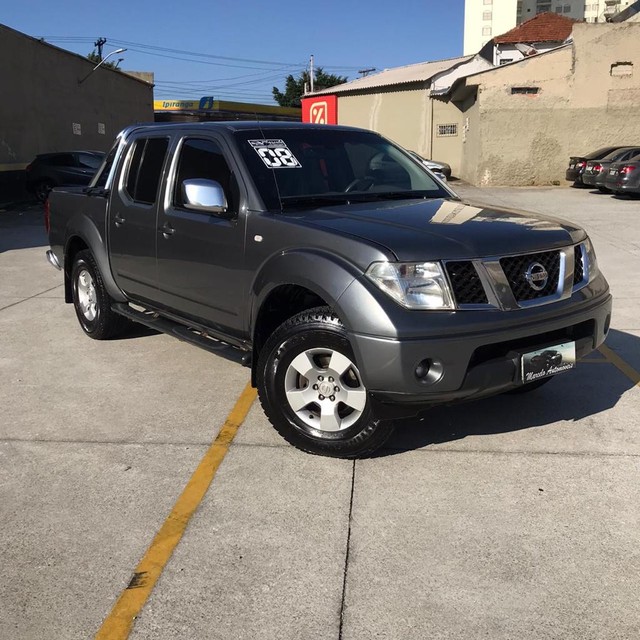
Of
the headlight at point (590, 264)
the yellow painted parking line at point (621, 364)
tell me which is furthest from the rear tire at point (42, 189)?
the headlight at point (590, 264)

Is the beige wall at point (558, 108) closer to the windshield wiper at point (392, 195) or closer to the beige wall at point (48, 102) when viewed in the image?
the beige wall at point (48, 102)

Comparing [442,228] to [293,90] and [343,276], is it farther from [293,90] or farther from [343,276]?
[293,90]

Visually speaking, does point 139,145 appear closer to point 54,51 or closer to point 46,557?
point 46,557

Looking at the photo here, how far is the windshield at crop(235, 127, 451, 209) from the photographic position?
460 centimetres

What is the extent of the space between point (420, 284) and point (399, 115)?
32446mm

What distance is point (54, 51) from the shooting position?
25.7 meters

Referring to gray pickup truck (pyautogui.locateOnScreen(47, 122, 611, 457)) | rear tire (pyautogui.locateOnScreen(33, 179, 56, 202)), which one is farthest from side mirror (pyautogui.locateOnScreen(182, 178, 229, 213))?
rear tire (pyautogui.locateOnScreen(33, 179, 56, 202))

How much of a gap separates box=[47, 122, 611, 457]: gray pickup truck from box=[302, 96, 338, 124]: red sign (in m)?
34.3

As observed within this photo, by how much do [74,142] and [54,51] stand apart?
3.49 m

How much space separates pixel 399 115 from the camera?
34.5 m

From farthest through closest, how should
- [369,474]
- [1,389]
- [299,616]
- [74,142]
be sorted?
1. [74,142]
2. [1,389]
3. [369,474]
4. [299,616]

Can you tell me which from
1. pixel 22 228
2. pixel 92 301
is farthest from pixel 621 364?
pixel 22 228

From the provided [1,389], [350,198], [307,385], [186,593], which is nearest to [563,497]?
[307,385]

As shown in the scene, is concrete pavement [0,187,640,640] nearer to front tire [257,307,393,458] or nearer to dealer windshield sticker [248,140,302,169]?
front tire [257,307,393,458]
